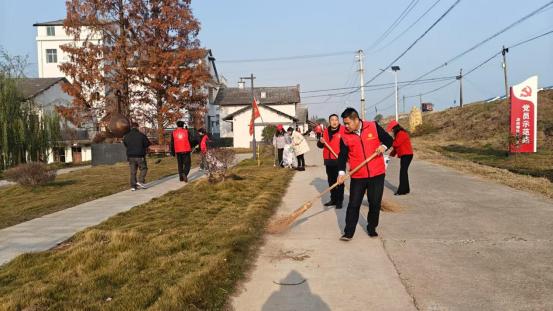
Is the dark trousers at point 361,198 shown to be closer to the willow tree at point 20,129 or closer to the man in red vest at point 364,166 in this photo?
the man in red vest at point 364,166

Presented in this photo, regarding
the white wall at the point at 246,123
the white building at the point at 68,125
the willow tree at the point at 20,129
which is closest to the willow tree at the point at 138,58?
the willow tree at the point at 20,129

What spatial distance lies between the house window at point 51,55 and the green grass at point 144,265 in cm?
5280

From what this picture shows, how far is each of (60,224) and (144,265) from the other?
3.36 meters

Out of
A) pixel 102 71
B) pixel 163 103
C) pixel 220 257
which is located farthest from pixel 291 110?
pixel 220 257

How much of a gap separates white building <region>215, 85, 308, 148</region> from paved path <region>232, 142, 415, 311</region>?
123ft

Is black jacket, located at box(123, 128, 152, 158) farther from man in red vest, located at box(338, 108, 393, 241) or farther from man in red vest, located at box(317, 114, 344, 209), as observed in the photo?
man in red vest, located at box(338, 108, 393, 241)

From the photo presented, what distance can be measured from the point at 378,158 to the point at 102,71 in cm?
2753

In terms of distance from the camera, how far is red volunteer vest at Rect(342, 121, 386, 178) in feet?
18.6

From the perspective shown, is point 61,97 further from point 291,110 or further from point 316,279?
point 316,279

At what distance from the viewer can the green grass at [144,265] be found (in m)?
3.62

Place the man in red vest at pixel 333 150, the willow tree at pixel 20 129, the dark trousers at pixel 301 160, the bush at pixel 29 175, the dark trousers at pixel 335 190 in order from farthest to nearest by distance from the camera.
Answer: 1. the willow tree at pixel 20 129
2. the dark trousers at pixel 301 160
3. the bush at pixel 29 175
4. the man in red vest at pixel 333 150
5. the dark trousers at pixel 335 190

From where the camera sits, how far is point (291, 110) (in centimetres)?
4775

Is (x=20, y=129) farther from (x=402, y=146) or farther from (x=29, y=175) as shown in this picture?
(x=402, y=146)

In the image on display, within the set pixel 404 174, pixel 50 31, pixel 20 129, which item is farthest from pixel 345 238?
pixel 50 31
